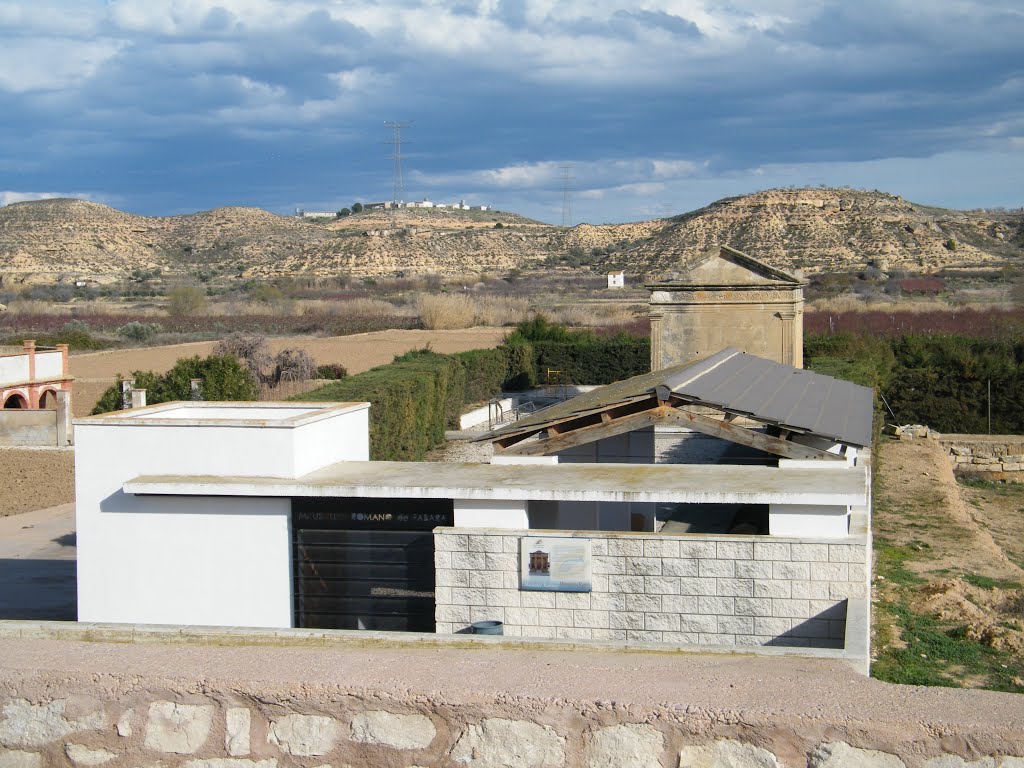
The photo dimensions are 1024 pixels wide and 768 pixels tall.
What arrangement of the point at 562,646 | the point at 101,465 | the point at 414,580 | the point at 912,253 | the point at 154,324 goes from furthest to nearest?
the point at 912,253, the point at 154,324, the point at 101,465, the point at 414,580, the point at 562,646

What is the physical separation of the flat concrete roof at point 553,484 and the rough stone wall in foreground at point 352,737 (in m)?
4.91

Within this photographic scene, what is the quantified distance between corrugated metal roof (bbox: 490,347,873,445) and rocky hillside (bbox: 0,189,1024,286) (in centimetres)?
7170

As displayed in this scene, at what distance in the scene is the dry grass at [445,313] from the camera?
57625mm

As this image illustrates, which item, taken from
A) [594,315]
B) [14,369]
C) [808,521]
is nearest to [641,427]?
[808,521]

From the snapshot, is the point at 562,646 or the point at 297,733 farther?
the point at 562,646

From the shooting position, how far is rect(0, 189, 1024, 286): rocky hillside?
324ft

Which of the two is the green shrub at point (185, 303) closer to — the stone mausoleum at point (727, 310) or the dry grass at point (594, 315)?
the dry grass at point (594, 315)

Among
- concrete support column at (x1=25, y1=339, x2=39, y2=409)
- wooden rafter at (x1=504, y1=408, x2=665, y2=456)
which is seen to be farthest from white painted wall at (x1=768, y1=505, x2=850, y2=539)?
concrete support column at (x1=25, y1=339, x2=39, y2=409)

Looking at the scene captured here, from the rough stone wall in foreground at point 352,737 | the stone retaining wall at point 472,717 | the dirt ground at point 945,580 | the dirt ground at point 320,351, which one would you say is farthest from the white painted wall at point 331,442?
the dirt ground at point 320,351

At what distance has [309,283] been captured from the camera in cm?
10088

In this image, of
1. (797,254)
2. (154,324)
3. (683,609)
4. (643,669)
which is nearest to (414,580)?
(683,609)

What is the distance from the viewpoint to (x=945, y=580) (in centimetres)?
1327

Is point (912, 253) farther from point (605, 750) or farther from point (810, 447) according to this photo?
point (605, 750)

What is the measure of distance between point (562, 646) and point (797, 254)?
310 feet
